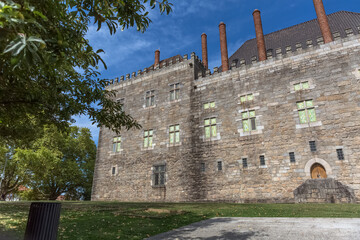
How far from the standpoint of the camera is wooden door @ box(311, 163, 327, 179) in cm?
1346

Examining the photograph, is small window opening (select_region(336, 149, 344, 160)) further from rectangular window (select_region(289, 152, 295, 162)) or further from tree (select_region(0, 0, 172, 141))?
tree (select_region(0, 0, 172, 141))

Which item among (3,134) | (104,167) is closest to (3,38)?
(3,134)

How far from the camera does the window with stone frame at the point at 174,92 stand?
66.1 ft

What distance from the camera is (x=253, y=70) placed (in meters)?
17.4

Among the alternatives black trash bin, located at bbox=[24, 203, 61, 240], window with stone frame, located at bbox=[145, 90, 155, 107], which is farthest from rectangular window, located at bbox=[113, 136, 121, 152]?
black trash bin, located at bbox=[24, 203, 61, 240]

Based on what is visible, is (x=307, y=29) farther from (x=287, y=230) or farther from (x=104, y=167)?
(x=104, y=167)

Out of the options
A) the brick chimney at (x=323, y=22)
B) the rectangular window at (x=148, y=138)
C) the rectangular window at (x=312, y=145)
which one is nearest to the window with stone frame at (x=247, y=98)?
the rectangular window at (x=312, y=145)

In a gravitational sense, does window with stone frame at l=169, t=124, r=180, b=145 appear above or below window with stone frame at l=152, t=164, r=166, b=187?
above

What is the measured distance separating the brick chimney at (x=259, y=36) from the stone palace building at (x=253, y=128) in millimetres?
80

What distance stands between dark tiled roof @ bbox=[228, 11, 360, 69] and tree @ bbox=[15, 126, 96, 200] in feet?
69.2

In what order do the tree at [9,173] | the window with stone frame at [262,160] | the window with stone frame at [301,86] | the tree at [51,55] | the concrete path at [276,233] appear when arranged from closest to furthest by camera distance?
the tree at [51,55], the concrete path at [276,233], the window with stone frame at [262,160], the window with stone frame at [301,86], the tree at [9,173]

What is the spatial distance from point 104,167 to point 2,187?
17304mm

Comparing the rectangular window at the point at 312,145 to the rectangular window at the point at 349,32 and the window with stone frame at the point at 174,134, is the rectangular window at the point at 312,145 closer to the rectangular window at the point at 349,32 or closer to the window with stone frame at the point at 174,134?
the rectangular window at the point at 349,32

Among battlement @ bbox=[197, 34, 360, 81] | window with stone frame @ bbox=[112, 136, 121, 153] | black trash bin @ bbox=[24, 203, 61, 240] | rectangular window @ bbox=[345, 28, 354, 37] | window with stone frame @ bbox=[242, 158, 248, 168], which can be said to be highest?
rectangular window @ bbox=[345, 28, 354, 37]
